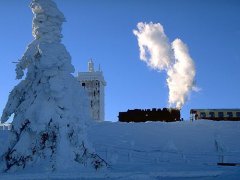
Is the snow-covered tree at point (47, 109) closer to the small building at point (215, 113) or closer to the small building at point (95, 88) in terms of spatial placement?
the small building at point (215, 113)

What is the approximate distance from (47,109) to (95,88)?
80874 millimetres

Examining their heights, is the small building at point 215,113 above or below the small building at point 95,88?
below

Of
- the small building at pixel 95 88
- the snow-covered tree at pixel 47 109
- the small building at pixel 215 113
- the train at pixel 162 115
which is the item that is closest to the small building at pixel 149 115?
the train at pixel 162 115

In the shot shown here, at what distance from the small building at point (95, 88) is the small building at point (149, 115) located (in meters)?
26.5

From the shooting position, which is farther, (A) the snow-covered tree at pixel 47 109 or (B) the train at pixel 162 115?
(B) the train at pixel 162 115

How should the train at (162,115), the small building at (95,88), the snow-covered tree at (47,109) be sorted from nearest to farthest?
1. the snow-covered tree at (47,109)
2. the train at (162,115)
3. the small building at (95,88)

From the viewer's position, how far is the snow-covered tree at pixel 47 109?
1855cm

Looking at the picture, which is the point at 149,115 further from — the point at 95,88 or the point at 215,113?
the point at 95,88

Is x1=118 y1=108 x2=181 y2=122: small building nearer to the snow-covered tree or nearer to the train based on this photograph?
the train

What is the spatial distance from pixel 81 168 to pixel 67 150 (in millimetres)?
971

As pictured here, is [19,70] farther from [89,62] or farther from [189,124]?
[89,62]

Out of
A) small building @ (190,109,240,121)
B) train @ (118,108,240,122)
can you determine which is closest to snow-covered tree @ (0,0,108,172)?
train @ (118,108,240,122)

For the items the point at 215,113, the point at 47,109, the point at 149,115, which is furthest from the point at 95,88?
the point at 47,109

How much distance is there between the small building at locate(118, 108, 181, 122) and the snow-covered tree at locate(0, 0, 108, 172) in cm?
5063
